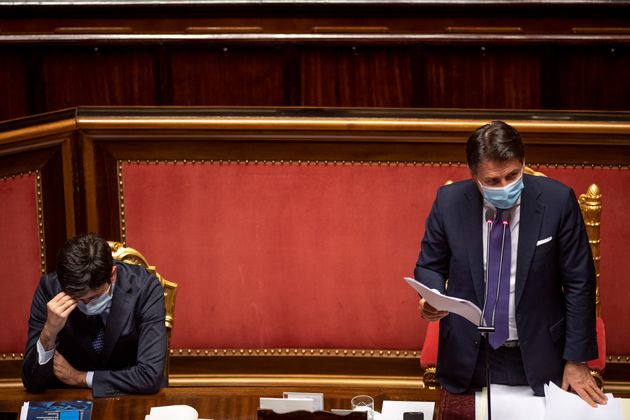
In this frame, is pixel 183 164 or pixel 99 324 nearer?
pixel 99 324

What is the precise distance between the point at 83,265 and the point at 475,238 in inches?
40.0

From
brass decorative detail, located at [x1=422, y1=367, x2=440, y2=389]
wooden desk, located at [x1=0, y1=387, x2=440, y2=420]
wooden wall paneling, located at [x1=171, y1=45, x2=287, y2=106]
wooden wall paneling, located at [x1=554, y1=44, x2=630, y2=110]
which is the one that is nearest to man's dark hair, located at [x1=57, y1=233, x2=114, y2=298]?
wooden desk, located at [x1=0, y1=387, x2=440, y2=420]

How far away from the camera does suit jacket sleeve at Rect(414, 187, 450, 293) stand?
2807 mm

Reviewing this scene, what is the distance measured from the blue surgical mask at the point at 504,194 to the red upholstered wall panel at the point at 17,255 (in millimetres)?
1672

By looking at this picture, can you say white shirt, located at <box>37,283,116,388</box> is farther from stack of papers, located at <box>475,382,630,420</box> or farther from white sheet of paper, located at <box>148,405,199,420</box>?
stack of papers, located at <box>475,382,630,420</box>

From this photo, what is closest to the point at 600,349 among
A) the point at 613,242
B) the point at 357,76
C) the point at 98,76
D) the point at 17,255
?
the point at 613,242

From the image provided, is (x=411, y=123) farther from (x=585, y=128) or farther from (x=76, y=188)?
(x=76, y=188)

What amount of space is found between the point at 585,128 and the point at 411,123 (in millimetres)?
548

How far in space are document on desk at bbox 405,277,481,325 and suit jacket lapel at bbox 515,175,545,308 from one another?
1.05 feet

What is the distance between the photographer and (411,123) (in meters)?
3.47

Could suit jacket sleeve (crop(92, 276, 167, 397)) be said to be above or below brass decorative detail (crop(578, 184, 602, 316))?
below

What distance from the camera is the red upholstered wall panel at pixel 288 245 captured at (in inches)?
141

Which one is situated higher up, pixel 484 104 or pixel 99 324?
pixel 484 104

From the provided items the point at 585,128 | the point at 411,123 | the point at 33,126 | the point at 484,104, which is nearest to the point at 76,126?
the point at 33,126
